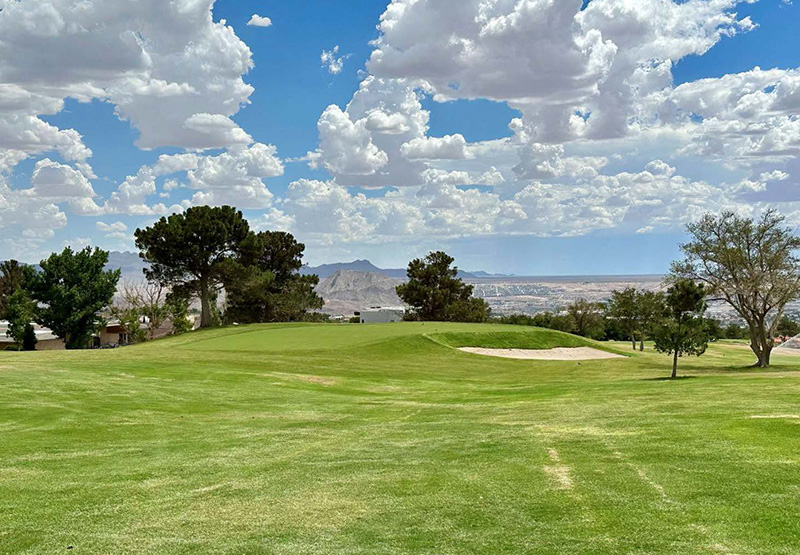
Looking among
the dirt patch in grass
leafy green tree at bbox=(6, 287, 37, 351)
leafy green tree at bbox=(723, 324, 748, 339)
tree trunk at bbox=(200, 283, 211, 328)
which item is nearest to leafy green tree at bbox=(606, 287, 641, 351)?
leafy green tree at bbox=(723, 324, 748, 339)

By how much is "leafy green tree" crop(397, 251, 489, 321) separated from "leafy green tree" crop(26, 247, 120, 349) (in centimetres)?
4514

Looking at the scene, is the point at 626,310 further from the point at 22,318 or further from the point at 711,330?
the point at 22,318

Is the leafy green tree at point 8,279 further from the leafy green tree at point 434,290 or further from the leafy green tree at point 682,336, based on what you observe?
the leafy green tree at point 682,336

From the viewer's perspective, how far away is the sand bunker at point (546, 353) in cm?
5512

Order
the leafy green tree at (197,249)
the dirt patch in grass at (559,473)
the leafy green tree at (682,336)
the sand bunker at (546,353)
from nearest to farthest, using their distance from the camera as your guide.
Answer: the dirt patch in grass at (559,473) < the leafy green tree at (682,336) < the sand bunker at (546,353) < the leafy green tree at (197,249)

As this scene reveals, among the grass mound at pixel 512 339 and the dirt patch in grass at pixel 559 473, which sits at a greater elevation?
the grass mound at pixel 512 339

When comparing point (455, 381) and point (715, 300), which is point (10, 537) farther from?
point (715, 300)

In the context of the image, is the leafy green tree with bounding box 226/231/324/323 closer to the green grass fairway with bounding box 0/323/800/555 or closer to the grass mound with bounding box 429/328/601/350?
the grass mound with bounding box 429/328/601/350

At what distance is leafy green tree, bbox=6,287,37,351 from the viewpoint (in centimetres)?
7131

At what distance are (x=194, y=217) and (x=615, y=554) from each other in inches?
2675

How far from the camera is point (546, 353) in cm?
5809

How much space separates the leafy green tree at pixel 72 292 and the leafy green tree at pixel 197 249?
11424mm

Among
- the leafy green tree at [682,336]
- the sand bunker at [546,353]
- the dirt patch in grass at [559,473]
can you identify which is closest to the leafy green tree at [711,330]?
the leafy green tree at [682,336]

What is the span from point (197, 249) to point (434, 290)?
157ft
